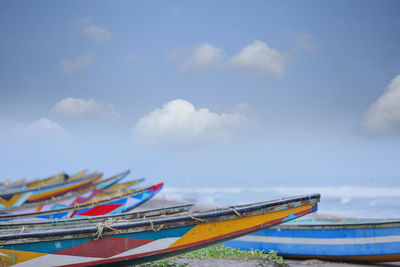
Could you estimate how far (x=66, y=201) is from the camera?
32.9ft

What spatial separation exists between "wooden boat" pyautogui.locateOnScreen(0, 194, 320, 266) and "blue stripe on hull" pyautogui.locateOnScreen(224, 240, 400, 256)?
2.80m

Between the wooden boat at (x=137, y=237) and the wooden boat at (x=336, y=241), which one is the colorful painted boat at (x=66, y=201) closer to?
the wooden boat at (x=137, y=237)

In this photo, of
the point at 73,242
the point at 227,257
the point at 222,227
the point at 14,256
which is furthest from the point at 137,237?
the point at 227,257

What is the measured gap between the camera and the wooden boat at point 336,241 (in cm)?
598

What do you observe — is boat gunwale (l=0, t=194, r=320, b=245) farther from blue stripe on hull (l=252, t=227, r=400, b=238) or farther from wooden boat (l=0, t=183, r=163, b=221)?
wooden boat (l=0, t=183, r=163, b=221)

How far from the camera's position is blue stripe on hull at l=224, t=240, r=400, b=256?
6004 mm

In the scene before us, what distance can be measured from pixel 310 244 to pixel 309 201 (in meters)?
2.75

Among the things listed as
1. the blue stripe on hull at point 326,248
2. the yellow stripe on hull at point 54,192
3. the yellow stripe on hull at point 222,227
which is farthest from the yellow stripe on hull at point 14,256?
the yellow stripe on hull at point 54,192

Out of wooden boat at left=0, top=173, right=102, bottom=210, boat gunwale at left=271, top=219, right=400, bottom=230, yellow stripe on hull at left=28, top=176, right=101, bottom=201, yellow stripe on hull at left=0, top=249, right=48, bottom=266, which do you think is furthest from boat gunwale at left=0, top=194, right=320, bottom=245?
yellow stripe on hull at left=28, top=176, right=101, bottom=201

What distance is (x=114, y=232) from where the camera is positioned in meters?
3.66

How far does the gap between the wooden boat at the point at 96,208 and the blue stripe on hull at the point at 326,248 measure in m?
3.19

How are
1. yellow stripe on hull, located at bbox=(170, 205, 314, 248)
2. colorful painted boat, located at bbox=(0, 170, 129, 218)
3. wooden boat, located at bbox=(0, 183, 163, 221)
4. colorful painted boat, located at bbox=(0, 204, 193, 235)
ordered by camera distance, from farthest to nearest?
colorful painted boat, located at bbox=(0, 170, 129, 218)
wooden boat, located at bbox=(0, 183, 163, 221)
colorful painted boat, located at bbox=(0, 204, 193, 235)
yellow stripe on hull, located at bbox=(170, 205, 314, 248)

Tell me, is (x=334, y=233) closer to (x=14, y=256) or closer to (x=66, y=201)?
(x=14, y=256)

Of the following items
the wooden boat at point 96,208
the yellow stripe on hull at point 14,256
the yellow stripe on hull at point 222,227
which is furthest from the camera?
the wooden boat at point 96,208
